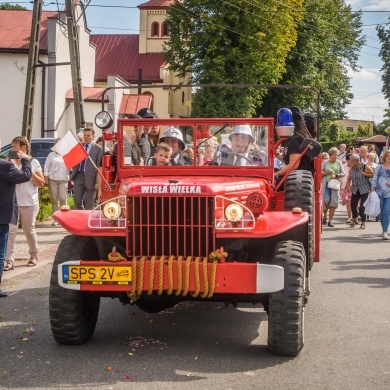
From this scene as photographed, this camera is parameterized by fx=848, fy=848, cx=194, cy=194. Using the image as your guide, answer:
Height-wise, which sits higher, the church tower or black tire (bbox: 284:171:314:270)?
the church tower

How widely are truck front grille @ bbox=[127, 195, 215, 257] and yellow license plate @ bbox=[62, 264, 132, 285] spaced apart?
0.89 feet

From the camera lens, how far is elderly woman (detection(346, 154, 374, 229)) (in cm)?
2011

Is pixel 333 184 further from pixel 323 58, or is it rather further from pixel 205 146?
pixel 323 58

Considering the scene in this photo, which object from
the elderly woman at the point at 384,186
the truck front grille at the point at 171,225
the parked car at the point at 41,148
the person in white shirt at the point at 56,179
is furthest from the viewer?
the parked car at the point at 41,148

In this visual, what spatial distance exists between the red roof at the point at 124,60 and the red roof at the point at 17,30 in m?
29.5

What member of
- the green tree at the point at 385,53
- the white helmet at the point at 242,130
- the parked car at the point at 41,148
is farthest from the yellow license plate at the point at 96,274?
the green tree at the point at 385,53

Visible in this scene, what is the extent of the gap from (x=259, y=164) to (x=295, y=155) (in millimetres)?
1011

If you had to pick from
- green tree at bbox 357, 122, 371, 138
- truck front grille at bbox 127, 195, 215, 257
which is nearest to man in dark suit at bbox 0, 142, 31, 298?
truck front grille at bbox 127, 195, 215, 257

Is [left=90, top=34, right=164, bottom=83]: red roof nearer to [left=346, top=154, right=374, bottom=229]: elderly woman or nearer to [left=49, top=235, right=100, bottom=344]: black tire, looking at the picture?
[left=346, top=154, right=374, bottom=229]: elderly woman

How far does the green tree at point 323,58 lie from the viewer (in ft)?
189

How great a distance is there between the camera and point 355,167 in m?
20.4

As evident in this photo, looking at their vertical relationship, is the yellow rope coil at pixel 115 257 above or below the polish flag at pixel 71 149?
below

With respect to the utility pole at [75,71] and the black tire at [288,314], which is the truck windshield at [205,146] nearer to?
the black tire at [288,314]

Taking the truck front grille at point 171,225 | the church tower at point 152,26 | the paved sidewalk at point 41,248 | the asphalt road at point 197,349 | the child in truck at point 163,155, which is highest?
the church tower at point 152,26
